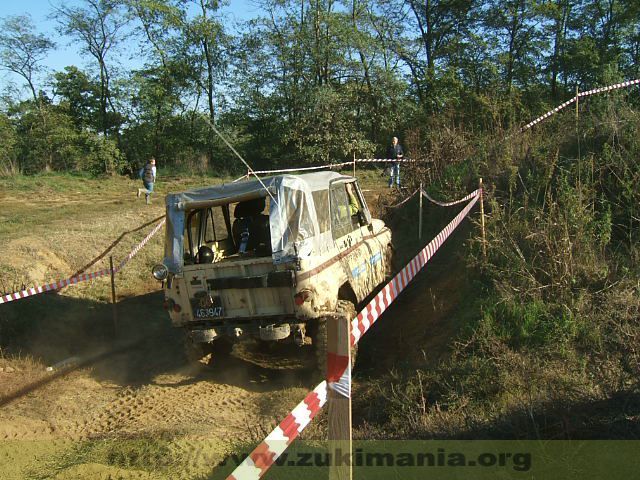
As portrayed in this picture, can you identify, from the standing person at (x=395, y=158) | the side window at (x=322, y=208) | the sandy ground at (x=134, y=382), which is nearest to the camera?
the sandy ground at (x=134, y=382)

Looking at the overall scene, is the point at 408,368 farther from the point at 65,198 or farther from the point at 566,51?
the point at 566,51

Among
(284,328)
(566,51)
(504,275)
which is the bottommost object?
(284,328)

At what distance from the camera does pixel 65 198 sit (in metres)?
17.6

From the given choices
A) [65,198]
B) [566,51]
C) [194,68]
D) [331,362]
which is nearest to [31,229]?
[65,198]

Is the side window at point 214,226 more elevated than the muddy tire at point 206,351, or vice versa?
the side window at point 214,226

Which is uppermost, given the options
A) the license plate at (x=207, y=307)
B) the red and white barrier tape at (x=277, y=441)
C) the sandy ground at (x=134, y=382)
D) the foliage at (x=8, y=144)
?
the foliage at (x=8, y=144)

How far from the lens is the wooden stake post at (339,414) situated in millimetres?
2881

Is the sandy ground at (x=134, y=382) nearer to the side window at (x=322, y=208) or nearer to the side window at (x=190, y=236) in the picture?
the side window at (x=190, y=236)

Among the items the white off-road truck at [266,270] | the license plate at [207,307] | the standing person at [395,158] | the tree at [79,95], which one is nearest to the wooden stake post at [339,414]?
the white off-road truck at [266,270]

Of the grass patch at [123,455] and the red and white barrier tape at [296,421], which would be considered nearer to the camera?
the red and white barrier tape at [296,421]

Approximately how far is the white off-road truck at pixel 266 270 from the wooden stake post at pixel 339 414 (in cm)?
304

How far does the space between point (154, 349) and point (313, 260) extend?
3.53m

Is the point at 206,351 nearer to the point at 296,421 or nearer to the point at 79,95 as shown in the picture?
the point at 296,421

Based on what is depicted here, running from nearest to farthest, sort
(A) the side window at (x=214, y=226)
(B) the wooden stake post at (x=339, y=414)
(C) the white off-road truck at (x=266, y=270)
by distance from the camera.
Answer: (B) the wooden stake post at (x=339, y=414) → (C) the white off-road truck at (x=266, y=270) → (A) the side window at (x=214, y=226)
